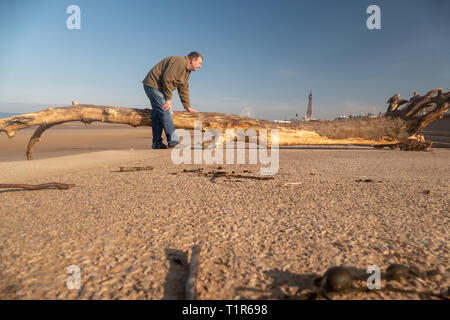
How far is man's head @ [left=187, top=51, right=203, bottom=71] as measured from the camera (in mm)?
4578

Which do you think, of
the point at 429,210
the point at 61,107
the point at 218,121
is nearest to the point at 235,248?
the point at 429,210

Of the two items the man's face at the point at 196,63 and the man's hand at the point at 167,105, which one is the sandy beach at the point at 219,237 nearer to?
the man's hand at the point at 167,105

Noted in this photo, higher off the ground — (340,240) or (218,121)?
(218,121)

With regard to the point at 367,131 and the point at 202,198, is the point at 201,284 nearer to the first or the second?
the point at 202,198

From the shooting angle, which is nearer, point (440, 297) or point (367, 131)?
point (440, 297)

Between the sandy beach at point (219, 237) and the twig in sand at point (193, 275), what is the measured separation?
0.11ft

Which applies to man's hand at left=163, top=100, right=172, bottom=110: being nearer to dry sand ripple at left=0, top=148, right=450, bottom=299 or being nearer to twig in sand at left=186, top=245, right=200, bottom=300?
dry sand ripple at left=0, top=148, right=450, bottom=299

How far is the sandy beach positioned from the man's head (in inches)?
126

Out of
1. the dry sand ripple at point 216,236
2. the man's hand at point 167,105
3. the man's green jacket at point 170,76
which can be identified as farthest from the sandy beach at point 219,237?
the man's green jacket at point 170,76

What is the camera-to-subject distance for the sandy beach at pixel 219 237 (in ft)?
2.69

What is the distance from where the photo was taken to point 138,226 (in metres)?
1.28

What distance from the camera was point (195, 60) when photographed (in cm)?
460

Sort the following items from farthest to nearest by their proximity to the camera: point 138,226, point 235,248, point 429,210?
point 429,210 < point 138,226 < point 235,248
